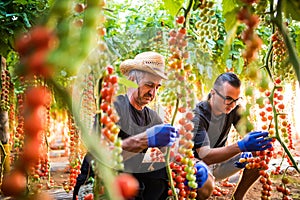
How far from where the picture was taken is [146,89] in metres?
1.84

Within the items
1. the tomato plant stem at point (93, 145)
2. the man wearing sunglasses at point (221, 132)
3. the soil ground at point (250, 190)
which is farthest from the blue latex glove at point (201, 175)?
the tomato plant stem at point (93, 145)

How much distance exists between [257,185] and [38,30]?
144 inches

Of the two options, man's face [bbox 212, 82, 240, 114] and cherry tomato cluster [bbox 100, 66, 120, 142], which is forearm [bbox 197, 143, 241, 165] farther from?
cherry tomato cluster [bbox 100, 66, 120, 142]

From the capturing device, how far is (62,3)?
0.25 metres

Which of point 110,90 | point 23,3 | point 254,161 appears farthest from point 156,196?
point 110,90

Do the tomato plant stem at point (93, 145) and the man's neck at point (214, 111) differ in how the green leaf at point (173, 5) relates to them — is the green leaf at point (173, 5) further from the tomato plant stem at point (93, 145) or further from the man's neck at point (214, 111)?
the man's neck at point (214, 111)

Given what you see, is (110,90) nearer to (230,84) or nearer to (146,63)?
(146,63)

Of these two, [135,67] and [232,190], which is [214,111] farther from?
[232,190]

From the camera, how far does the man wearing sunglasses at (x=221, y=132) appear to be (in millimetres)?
1930

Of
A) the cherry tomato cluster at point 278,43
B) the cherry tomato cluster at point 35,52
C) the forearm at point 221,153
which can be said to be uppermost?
the cherry tomato cluster at point 278,43

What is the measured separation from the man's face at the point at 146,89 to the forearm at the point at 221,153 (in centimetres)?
41

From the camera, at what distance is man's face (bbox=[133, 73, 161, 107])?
1.81 m

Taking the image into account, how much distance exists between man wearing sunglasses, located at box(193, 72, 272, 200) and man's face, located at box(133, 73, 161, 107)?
303 millimetres

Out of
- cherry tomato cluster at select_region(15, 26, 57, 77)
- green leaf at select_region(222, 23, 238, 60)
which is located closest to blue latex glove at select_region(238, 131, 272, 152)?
green leaf at select_region(222, 23, 238, 60)
